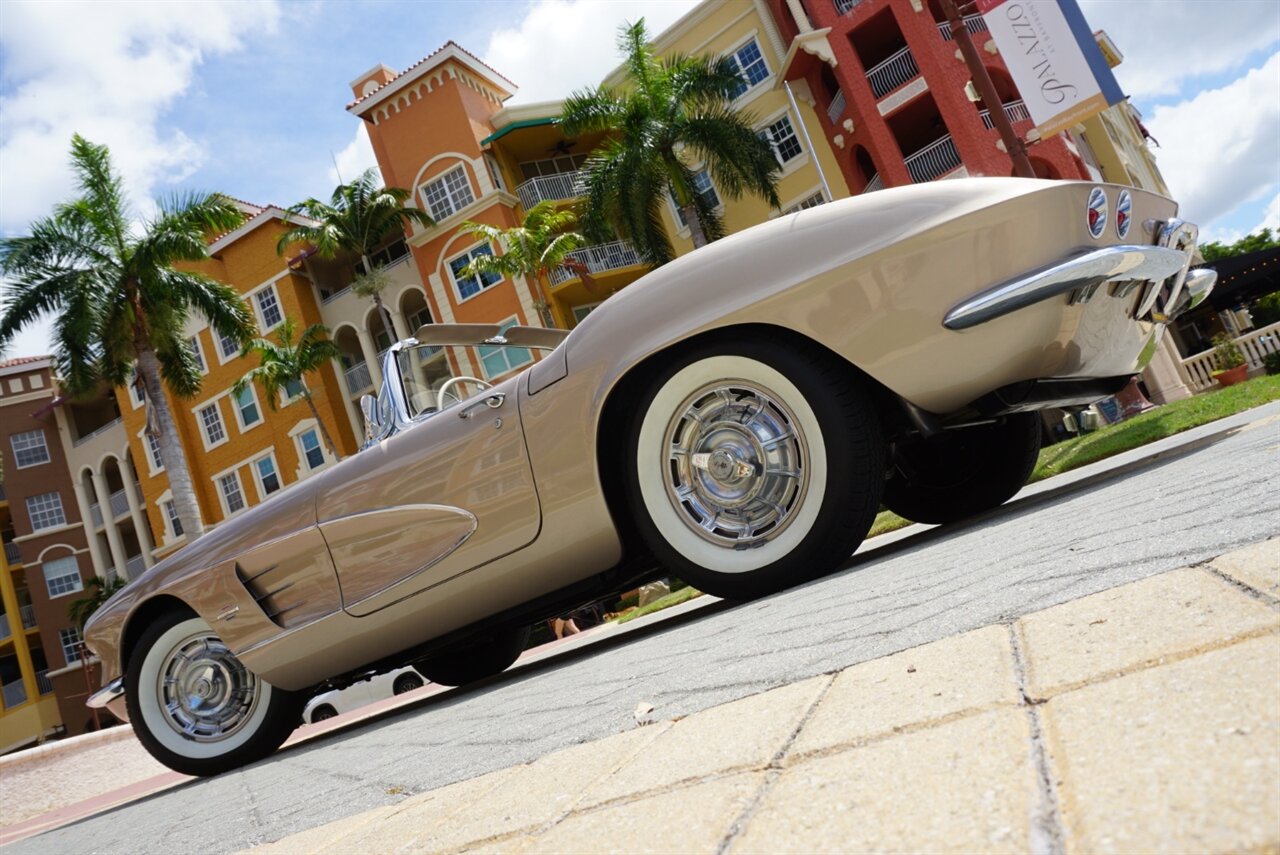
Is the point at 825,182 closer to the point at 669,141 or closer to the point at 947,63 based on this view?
the point at 947,63

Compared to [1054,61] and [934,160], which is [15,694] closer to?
[934,160]

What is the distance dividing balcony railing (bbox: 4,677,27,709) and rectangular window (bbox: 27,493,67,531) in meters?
7.06

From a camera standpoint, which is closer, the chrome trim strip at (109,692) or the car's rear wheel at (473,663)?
the chrome trim strip at (109,692)

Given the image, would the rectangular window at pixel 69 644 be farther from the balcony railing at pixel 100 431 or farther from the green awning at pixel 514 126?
the green awning at pixel 514 126

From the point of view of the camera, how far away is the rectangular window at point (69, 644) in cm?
4375

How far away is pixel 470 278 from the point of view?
30375 millimetres

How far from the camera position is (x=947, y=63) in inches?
948

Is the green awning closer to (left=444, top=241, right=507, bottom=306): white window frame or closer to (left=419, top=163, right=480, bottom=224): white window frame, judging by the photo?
(left=419, top=163, right=480, bottom=224): white window frame

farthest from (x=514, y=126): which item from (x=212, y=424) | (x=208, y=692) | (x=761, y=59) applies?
(x=208, y=692)

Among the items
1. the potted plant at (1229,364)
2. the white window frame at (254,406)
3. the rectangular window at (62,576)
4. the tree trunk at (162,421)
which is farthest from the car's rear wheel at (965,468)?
the rectangular window at (62,576)

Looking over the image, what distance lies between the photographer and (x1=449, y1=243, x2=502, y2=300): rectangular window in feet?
98.9

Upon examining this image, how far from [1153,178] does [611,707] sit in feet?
156

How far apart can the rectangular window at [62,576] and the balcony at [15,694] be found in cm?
A: 415

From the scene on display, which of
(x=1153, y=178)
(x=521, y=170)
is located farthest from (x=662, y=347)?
(x=1153, y=178)
